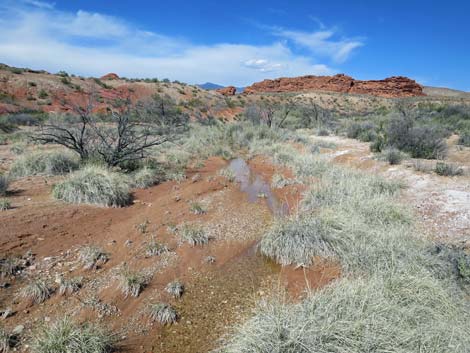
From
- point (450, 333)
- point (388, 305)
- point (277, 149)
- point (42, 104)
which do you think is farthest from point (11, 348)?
point (42, 104)

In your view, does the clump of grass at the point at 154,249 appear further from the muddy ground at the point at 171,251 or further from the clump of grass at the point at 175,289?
the clump of grass at the point at 175,289

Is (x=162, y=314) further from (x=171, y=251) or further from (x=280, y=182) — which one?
(x=280, y=182)

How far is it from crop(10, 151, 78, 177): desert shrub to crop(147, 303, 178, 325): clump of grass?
6.77 m

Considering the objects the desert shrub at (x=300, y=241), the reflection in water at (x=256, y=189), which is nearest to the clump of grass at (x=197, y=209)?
the reflection in water at (x=256, y=189)

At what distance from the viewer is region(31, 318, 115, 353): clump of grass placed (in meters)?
2.73

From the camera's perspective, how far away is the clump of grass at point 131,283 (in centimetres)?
388

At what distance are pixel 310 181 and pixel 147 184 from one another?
5.23m

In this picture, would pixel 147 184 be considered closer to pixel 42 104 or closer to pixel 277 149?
pixel 277 149

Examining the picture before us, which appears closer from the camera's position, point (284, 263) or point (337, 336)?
point (337, 336)

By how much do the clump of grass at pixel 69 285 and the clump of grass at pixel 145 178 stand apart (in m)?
4.67

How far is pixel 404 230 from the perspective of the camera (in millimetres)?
4863

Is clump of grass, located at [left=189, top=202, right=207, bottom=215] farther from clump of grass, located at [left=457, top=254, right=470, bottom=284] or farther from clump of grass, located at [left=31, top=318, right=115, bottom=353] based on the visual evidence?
clump of grass, located at [left=457, top=254, right=470, bottom=284]

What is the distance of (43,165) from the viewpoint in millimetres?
9070

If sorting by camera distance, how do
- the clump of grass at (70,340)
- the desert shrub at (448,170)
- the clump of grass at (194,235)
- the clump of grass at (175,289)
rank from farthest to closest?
the desert shrub at (448,170)
the clump of grass at (194,235)
the clump of grass at (175,289)
the clump of grass at (70,340)
